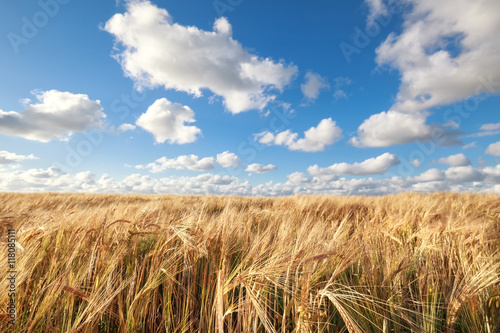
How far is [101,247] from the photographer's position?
1813 millimetres

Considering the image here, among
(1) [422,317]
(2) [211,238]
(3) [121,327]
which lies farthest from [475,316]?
(3) [121,327]

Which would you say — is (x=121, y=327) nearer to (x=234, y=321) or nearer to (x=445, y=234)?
(x=234, y=321)

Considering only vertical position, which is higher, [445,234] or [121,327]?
[445,234]

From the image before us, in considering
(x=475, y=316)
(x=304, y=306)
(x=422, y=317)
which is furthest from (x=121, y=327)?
(x=475, y=316)

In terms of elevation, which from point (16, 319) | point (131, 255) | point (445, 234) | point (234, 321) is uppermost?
Result: point (445, 234)

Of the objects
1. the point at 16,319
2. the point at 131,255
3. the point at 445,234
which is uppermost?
the point at 445,234

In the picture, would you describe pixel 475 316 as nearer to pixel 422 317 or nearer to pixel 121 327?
pixel 422 317

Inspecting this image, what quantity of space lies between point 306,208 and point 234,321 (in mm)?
4625

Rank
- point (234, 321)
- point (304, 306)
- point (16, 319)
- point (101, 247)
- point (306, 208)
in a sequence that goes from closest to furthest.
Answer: point (304, 306) < point (16, 319) < point (234, 321) < point (101, 247) < point (306, 208)

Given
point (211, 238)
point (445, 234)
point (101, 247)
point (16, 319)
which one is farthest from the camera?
point (445, 234)

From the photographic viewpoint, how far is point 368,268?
1583mm

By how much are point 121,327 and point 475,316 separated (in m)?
1.90

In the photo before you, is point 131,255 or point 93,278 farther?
point 131,255

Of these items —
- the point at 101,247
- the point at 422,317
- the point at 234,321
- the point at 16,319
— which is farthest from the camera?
the point at 101,247
